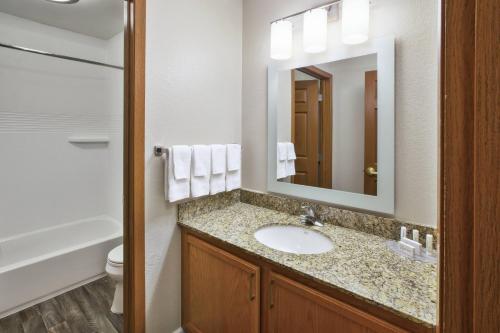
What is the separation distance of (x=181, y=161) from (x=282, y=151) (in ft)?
2.18

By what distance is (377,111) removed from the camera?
1.32 m

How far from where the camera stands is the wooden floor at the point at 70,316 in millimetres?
1717

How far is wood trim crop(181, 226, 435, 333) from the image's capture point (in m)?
0.78

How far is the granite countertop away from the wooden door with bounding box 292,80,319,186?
0.31 meters

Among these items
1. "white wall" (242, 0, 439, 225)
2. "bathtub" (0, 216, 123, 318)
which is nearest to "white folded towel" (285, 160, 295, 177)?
"white wall" (242, 0, 439, 225)

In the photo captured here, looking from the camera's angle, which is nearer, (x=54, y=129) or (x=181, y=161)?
(x=181, y=161)

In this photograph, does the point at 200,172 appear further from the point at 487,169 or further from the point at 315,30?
the point at 487,169

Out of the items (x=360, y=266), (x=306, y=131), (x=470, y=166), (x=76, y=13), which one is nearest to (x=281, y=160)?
(x=306, y=131)

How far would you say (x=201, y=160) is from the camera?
5.16 feet

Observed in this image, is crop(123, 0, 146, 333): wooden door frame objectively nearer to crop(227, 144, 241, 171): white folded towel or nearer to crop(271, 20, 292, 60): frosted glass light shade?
crop(227, 144, 241, 171): white folded towel

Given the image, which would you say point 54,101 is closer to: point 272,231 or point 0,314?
point 0,314

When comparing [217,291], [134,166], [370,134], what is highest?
[370,134]

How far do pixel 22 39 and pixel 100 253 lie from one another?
2.00m

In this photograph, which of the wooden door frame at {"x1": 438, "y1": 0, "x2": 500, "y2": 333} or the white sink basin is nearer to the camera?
the wooden door frame at {"x1": 438, "y1": 0, "x2": 500, "y2": 333}
